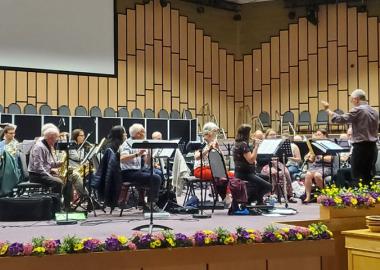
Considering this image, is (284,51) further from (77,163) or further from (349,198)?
(349,198)

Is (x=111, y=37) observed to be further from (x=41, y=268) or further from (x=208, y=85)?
(x=41, y=268)

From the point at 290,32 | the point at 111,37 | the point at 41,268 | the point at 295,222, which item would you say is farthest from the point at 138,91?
the point at 41,268

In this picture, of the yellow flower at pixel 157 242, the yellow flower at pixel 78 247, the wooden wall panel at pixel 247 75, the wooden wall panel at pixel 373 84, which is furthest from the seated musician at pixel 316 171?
the wooden wall panel at pixel 247 75

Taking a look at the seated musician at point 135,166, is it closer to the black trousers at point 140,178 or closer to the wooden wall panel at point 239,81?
the black trousers at point 140,178

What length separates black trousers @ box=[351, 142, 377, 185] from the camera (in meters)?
6.41

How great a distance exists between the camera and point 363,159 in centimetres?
643

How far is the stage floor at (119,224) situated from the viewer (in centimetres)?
501

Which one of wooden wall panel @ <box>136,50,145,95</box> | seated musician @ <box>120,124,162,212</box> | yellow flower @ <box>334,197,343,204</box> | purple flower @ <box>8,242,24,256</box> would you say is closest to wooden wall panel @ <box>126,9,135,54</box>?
wooden wall panel @ <box>136,50,145,95</box>

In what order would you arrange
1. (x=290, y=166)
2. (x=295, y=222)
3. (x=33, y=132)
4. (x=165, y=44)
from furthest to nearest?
(x=165, y=44), (x=33, y=132), (x=290, y=166), (x=295, y=222)

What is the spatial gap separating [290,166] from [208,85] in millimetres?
7117

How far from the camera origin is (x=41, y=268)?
388 cm

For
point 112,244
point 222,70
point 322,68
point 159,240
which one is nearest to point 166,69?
point 222,70

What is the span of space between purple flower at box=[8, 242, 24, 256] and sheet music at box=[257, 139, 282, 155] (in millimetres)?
3544

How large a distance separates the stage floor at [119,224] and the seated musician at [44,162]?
60cm
